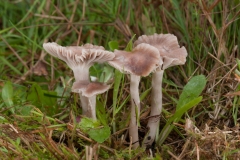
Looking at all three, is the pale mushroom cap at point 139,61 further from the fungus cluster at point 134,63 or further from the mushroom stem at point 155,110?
the mushroom stem at point 155,110

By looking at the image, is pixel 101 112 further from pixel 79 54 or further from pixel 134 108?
pixel 79 54

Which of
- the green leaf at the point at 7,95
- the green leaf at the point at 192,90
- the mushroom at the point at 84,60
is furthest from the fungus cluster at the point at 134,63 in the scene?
the green leaf at the point at 7,95

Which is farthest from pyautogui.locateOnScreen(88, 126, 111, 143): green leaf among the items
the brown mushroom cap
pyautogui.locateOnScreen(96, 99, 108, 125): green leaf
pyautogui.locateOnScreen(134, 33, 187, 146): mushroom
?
the brown mushroom cap

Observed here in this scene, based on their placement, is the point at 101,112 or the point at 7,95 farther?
the point at 7,95

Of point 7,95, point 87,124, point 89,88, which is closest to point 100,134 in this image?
point 87,124

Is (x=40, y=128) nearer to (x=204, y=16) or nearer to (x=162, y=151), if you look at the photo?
(x=162, y=151)
